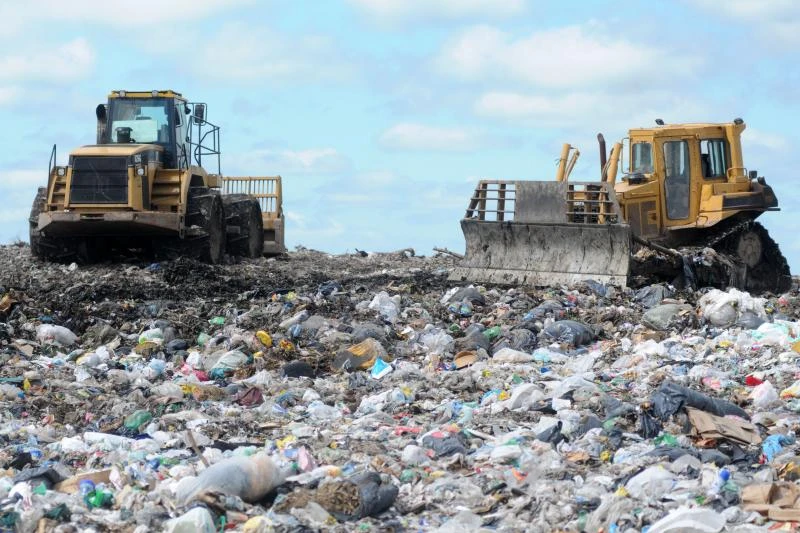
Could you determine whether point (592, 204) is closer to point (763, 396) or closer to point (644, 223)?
point (644, 223)

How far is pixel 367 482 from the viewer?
19.4ft

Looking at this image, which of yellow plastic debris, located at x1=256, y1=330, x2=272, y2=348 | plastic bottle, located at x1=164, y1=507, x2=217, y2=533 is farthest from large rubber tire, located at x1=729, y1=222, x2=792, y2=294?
plastic bottle, located at x1=164, y1=507, x2=217, y2=533

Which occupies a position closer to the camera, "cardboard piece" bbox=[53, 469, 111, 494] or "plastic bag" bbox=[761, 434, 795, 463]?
"cardboard piece" bbox=[53, 469, 111, 494]

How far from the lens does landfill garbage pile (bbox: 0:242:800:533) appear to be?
5.75 meters

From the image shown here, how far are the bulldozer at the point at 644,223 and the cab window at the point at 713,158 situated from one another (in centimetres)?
1

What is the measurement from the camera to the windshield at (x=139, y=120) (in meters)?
17.4

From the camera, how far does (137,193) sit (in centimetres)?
1666

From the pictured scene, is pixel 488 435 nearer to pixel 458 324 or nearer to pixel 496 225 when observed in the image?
pixel 458 324

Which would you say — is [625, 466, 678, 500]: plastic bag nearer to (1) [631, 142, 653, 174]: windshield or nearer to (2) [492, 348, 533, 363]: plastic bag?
(2) [492, 348, 533, 363]: plastic bag

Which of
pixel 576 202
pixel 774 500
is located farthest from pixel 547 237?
pixel 774 500

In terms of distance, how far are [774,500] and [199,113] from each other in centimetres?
1208

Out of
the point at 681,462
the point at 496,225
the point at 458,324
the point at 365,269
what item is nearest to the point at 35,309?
the point at 458,324

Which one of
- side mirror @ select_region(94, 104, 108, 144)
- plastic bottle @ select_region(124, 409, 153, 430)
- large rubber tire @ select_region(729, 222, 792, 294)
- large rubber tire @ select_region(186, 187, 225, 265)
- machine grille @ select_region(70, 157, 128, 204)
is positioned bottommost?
plastic bottle @ select_region(124, 409, 153, 430)

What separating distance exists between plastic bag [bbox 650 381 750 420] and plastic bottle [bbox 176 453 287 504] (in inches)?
102
